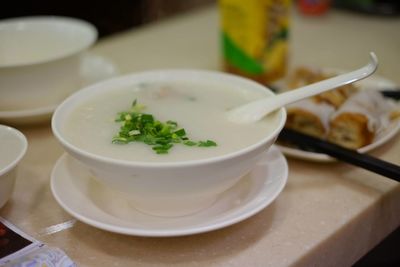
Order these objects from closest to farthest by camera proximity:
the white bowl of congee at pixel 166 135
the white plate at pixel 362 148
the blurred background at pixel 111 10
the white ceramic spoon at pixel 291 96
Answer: the white bowl of congee at pixel 166 135 < the white ceramic spoon at pixel 291 96 < the white plate at pixel 362 148 < the blurred background at pixel 111 10

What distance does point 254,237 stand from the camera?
2.42 ft

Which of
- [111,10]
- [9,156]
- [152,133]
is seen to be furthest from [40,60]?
[111,10]

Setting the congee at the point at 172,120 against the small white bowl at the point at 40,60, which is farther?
the small white bowl at the point at 40,60

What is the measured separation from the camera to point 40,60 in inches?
40.4

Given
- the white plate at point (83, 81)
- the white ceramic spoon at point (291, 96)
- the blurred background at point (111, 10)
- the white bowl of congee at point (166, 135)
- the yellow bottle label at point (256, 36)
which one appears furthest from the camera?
the blurred background at point (111, 10)

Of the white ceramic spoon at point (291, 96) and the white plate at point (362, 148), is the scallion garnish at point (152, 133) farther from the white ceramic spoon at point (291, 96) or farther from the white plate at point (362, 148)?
the white plate at point (362, 148)

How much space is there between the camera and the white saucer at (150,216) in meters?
0.69

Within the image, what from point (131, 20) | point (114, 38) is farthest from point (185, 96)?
point (131, 20)

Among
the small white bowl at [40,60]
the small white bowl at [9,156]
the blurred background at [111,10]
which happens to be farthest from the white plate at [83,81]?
the blurred background at [111,10]

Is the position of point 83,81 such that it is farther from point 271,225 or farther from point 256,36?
point 271,225

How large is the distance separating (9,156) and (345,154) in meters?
0.50

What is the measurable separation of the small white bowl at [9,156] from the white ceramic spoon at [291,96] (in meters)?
0.30

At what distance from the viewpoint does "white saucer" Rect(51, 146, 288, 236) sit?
2.26 ft

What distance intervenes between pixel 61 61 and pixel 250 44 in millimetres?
419
